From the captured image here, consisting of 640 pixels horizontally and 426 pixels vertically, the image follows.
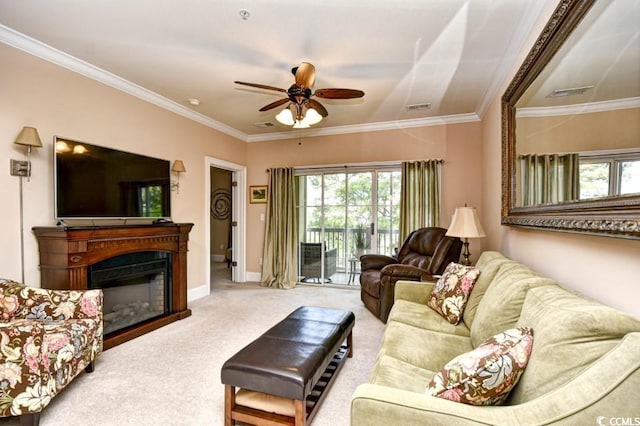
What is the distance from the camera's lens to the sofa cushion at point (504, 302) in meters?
1.57

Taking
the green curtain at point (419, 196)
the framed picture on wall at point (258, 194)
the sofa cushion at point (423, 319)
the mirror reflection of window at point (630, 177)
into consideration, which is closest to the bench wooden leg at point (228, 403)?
the sofa cushion at point (423, 319)

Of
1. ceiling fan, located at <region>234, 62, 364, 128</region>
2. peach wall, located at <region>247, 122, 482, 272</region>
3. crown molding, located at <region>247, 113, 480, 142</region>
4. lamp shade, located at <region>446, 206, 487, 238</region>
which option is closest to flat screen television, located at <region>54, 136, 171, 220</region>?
ceiling fan, located at <region>234, 62, 364, 128</region>

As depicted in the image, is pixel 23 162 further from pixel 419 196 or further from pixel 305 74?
pixel 419 196

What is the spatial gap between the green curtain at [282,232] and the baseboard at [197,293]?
1.05m

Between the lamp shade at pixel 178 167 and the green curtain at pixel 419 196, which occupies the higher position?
the lamp shade at pixel 178 167

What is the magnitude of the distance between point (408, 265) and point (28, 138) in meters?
3.76

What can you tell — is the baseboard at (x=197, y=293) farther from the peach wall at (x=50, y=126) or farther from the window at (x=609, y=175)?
the window at (x=609, y=175)

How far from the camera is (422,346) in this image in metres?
1.82

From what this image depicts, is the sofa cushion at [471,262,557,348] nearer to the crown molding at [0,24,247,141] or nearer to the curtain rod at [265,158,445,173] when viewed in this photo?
the curtain rod at [265,158,445,173]

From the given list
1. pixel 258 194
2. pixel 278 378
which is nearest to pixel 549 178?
pixel 278 378

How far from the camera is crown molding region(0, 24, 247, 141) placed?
2525 mm

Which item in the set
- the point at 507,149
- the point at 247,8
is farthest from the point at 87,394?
the point at 507,149

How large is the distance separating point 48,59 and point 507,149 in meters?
4.18

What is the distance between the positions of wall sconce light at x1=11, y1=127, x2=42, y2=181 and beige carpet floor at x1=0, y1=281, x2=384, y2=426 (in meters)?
1.70
